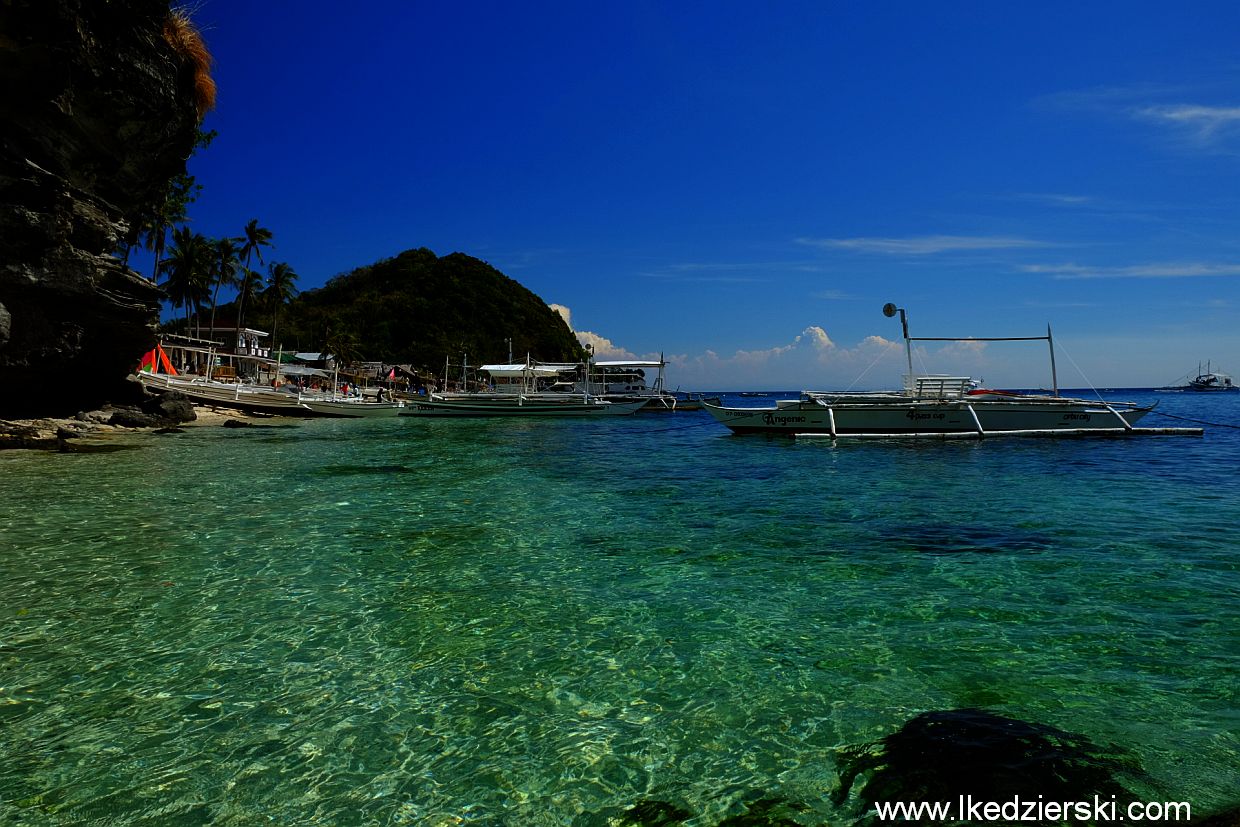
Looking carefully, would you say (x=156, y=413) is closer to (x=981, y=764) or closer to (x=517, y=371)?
(x=517, y=371)

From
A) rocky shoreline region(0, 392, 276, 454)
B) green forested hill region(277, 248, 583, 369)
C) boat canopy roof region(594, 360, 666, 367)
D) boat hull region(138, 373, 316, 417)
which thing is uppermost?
green forested hill region(277, 248, 583, 369)

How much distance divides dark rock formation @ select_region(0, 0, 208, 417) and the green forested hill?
233 feet

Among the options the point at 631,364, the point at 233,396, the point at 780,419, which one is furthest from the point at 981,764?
the point at 631,364

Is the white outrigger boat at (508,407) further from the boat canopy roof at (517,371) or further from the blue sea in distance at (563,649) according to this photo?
the blue sea in distance at (563,649)

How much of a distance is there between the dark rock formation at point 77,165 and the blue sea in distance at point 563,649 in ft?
39.9


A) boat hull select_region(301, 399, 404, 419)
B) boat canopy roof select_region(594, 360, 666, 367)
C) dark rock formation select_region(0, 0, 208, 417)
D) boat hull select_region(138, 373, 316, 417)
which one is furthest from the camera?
boat canopy roof select_region(594, 360, 666, 367)

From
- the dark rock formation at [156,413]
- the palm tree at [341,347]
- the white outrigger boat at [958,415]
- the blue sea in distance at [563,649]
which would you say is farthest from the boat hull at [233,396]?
the white outrigger boat at [958,415]

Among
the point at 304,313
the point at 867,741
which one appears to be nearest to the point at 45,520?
the point at 867,741

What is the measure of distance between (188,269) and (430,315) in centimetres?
5661

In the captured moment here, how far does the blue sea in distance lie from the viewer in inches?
143

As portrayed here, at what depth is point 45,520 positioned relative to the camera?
10.3 meters

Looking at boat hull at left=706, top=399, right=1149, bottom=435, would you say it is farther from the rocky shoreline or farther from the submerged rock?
the rocky shoreline

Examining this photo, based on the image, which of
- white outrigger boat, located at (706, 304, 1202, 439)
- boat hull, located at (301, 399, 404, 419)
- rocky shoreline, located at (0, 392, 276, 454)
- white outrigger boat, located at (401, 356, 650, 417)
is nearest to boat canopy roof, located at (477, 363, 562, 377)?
white outrigger boat, located at (401, 356, 650, 417)

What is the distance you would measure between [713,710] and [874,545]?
601 cm
